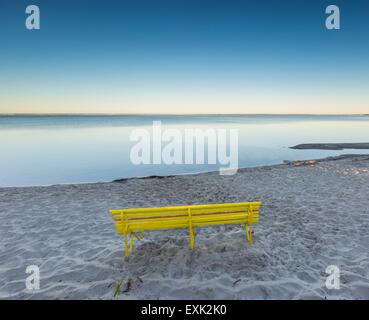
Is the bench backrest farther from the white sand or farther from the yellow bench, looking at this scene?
the white sand

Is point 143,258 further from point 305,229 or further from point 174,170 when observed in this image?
point 174,170

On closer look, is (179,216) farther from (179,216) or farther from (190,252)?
(190,252)

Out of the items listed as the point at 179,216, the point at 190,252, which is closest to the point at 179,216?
the point at 179,216

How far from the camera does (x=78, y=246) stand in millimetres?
6125

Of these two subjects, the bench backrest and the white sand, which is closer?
the white sand

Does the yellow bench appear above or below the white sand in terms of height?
above

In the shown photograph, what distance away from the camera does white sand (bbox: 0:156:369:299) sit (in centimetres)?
448

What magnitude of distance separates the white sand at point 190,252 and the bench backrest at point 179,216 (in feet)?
2.32

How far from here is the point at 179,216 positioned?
5.36 metres

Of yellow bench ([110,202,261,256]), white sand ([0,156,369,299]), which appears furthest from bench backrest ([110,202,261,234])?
white sand ([0,156,369,299])

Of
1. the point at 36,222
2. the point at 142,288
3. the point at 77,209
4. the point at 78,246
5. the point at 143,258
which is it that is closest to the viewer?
the point at 142,288
